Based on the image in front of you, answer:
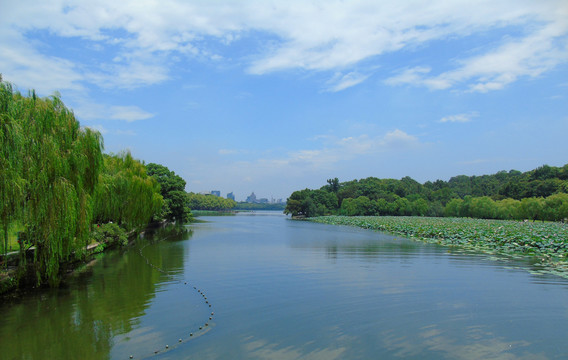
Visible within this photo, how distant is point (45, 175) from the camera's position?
8664mm

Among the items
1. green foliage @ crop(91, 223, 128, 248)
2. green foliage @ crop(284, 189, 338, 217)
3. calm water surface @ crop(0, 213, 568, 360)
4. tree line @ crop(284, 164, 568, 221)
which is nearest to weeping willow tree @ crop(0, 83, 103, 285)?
calm water surface @ crop(0, 213, 568, 360)

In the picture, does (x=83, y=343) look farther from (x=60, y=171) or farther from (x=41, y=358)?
(x=60, y=171)

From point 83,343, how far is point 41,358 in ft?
2.25

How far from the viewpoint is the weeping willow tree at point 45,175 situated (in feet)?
25.6

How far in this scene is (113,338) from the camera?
6.56 metres

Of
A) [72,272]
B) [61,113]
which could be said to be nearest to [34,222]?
[61,113]

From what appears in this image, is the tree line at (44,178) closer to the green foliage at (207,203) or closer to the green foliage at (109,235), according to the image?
the green foliage at (109,235)

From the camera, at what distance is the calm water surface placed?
20.4ft

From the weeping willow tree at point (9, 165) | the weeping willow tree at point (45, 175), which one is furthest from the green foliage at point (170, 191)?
the weeping willow tree at point (9, 165)

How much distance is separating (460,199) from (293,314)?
67.0 meters

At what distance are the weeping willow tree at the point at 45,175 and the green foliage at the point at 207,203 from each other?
99192 mm

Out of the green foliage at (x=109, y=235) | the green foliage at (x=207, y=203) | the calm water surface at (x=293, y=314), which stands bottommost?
the calm water surface at (x=293, y=314)

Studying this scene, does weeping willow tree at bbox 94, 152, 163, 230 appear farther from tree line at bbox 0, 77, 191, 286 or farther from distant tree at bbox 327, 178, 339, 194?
Answer: distant tree at bbox 327, 178, 339, 194

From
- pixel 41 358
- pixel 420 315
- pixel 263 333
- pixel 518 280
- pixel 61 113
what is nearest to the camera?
pixel 41 358
